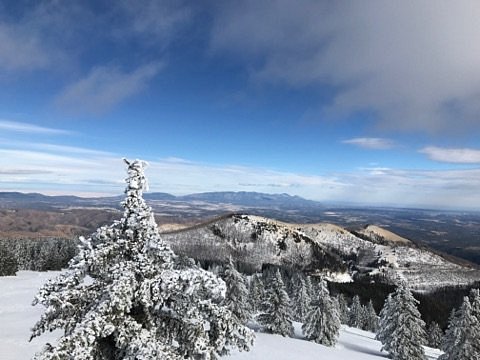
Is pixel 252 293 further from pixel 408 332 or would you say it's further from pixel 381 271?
pixel 381 271

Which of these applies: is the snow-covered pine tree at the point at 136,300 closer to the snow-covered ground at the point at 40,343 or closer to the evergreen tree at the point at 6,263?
the snow-covered ground at the point at 40,343

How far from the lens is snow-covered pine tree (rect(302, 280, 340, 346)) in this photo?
173 feet

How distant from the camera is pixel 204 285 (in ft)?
29.0

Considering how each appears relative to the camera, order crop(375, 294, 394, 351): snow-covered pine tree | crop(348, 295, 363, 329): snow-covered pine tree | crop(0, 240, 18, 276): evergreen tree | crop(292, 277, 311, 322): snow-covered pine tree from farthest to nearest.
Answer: crop(348, 295, 363, 329): snow-covered pine tree
crop(0, 240, 18, 276): evergreen tree
crop(292, 277, 311, 322): snow-covered pine tree
crop(375, 294, 394, 351): snow-covered pine tree

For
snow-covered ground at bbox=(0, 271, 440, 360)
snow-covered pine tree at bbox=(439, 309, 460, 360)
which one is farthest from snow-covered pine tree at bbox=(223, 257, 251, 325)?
snow-covered pine tree at bbox=(439, 309, 460, 360)

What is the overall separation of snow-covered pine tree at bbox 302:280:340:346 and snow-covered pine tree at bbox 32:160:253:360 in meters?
46.7

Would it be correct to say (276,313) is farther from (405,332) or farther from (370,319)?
(370,319)

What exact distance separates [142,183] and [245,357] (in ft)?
92.9

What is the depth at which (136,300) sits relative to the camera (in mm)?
9078

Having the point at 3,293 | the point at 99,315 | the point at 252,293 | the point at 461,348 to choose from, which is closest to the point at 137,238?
the point at 99,315

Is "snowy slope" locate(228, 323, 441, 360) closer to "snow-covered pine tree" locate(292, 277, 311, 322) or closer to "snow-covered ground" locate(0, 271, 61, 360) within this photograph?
"snow-covered ground" locate(0, 271, 61, 360)

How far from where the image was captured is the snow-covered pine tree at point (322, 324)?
173 feet

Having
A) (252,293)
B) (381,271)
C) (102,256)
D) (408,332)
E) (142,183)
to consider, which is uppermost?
(142,183)

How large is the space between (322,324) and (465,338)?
54.9ft
